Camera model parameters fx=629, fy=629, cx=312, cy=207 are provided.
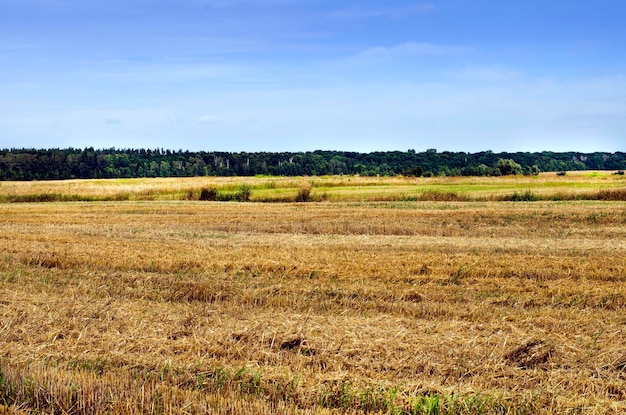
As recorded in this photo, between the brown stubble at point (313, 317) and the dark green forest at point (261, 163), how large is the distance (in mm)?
106767

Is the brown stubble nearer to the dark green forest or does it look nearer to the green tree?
the green tree

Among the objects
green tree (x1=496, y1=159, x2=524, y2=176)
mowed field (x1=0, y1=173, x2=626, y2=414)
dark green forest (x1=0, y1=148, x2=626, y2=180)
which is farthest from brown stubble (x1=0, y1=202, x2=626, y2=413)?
dark green forest (x1=0, y1=148, x2=626, y2=180)

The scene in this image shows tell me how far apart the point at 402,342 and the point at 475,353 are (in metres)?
0.90

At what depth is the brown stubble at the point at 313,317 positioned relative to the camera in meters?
6.51

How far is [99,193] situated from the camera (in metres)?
50.1

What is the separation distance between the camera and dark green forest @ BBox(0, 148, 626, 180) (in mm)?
127438

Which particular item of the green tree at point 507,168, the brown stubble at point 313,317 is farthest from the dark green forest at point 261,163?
the brown stubble at point 313,317

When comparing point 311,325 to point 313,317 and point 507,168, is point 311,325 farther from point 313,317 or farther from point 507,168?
point 507,168

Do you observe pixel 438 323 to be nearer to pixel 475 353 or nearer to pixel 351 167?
pixel 475 353

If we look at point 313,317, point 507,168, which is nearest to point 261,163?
point 507,168

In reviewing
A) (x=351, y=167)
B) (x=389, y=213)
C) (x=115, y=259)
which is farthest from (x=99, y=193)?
(x=351, y=167)

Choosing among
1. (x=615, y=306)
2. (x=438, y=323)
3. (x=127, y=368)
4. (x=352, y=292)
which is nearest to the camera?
(x=127, y=368)

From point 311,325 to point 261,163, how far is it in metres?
130

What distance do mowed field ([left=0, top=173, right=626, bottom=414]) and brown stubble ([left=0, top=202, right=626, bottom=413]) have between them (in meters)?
0.03
